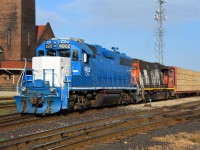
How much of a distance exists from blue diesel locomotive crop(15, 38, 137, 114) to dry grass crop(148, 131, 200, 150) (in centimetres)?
587

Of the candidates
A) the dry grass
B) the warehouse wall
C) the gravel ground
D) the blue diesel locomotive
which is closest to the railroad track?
the gravel ground

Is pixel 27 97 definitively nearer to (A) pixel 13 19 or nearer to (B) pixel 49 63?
(B) pixel 49 63

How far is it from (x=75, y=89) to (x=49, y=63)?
171 centimetres

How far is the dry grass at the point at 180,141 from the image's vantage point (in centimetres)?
901

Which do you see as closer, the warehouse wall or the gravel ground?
the gravel ground

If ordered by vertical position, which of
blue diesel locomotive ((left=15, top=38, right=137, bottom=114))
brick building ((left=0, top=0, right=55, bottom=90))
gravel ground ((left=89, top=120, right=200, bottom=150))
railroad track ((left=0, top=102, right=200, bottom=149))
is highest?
brick building ((left=0, top=0, right=55, bottom=90))

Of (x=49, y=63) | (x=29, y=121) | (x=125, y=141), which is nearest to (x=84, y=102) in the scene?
(x=49, y=63)

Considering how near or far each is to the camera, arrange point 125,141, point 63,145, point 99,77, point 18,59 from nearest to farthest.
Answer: point 63,145, point 125,141, point 99,77, point 18,59

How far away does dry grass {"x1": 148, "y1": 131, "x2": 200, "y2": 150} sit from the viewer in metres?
9.01

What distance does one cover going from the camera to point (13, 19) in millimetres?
57344

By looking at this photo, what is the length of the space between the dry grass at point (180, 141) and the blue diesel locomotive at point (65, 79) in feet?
19.3

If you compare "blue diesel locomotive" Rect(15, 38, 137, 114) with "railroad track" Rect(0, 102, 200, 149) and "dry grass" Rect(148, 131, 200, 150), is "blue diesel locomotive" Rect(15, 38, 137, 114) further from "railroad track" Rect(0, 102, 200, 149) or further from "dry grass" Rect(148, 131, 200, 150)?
"dry grass" Rect(148, 131, 200, 150)

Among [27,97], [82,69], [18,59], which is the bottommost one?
[27,97]

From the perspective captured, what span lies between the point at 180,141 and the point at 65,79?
705 centimetres
